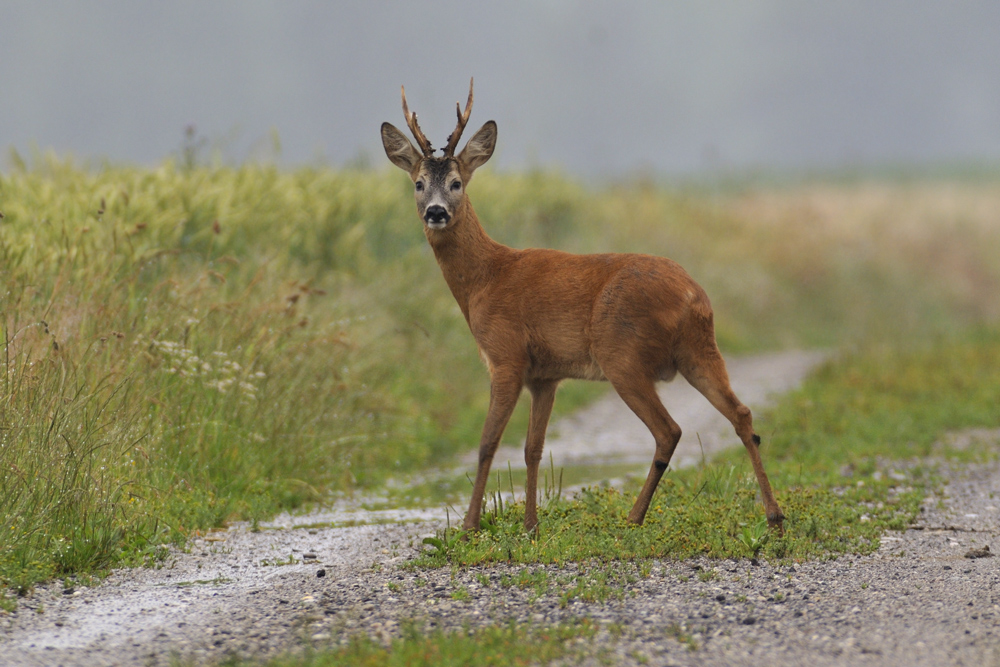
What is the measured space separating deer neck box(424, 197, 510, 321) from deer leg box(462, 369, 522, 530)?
27.3 inches

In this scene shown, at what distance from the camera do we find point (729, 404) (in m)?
6.33

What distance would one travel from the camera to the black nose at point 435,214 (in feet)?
21.8

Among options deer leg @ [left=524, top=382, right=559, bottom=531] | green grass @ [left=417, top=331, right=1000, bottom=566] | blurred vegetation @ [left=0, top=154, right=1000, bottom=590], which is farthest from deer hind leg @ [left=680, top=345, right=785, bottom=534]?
blurred vegetation @ [left=0, top=154, right=1000, bottom=590]

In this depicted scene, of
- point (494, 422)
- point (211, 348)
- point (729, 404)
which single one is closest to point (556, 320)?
point (494, 422)

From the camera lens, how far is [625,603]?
17.9ft

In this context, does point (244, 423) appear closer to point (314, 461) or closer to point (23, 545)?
point (314, 461)

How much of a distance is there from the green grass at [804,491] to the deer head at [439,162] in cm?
185

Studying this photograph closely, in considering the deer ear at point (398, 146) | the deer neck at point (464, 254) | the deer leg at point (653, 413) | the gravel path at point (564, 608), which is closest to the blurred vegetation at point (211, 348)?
the gravel path at point (564, 608)

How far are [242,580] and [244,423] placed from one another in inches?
96.1

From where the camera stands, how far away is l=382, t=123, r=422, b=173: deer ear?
23.1 feet

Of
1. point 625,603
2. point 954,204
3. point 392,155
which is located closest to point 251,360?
point 392,155

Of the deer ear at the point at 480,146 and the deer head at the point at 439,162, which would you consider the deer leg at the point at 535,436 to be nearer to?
the deer head at the point at 439,162

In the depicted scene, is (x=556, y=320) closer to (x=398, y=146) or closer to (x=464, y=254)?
(x=464, y=254)

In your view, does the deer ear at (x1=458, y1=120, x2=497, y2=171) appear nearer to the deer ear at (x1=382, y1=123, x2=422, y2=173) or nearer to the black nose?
the deer ear at (x1=382, y1=123, x2=422, y2=173)
